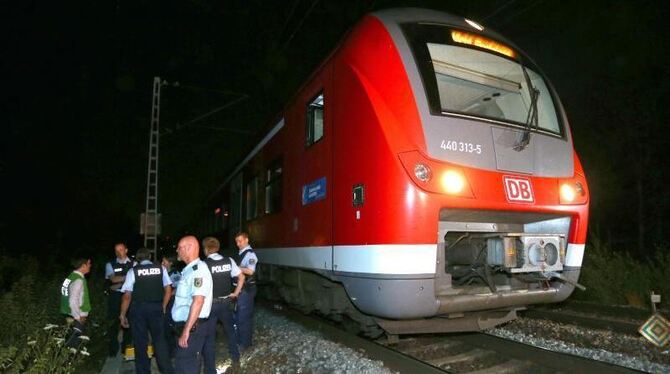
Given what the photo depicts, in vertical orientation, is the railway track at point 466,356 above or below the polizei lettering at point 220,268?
below

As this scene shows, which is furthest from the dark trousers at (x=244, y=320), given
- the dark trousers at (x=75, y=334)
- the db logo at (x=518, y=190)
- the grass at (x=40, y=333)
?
the db logo at (x=518, y=190)

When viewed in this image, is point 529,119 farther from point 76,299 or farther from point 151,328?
point 76,299

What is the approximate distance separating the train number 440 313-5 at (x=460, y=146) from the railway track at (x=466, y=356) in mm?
2018

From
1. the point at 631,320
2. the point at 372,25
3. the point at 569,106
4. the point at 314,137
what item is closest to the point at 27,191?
the point at 314,137

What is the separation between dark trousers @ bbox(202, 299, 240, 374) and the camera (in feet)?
17.5

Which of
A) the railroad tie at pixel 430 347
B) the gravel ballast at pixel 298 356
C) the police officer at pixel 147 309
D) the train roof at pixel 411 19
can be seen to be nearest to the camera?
the train roof at pixel 411 19

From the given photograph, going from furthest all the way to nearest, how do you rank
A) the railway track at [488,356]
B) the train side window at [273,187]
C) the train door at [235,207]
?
the train door at [235,207]
the train side window at [273,187]
the railway track at [488,356]

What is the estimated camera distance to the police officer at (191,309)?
15.2 ft

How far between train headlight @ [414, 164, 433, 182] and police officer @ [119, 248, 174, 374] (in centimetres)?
319

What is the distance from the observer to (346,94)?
565 centimetres

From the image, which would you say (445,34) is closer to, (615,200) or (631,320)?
(631,320)

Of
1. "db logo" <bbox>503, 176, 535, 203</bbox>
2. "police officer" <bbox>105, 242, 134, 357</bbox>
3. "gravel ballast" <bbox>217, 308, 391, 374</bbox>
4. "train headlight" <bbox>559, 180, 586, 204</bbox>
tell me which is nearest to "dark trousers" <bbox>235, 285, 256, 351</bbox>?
"gravel ballast" <bbox>217, 308, 391, 374</bbox>

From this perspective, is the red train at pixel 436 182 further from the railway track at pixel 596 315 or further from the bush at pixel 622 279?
the bush at pixel 622 279

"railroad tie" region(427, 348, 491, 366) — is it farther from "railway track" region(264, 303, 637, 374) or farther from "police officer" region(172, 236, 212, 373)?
"police officer" region(172, 236, 212, 373)
